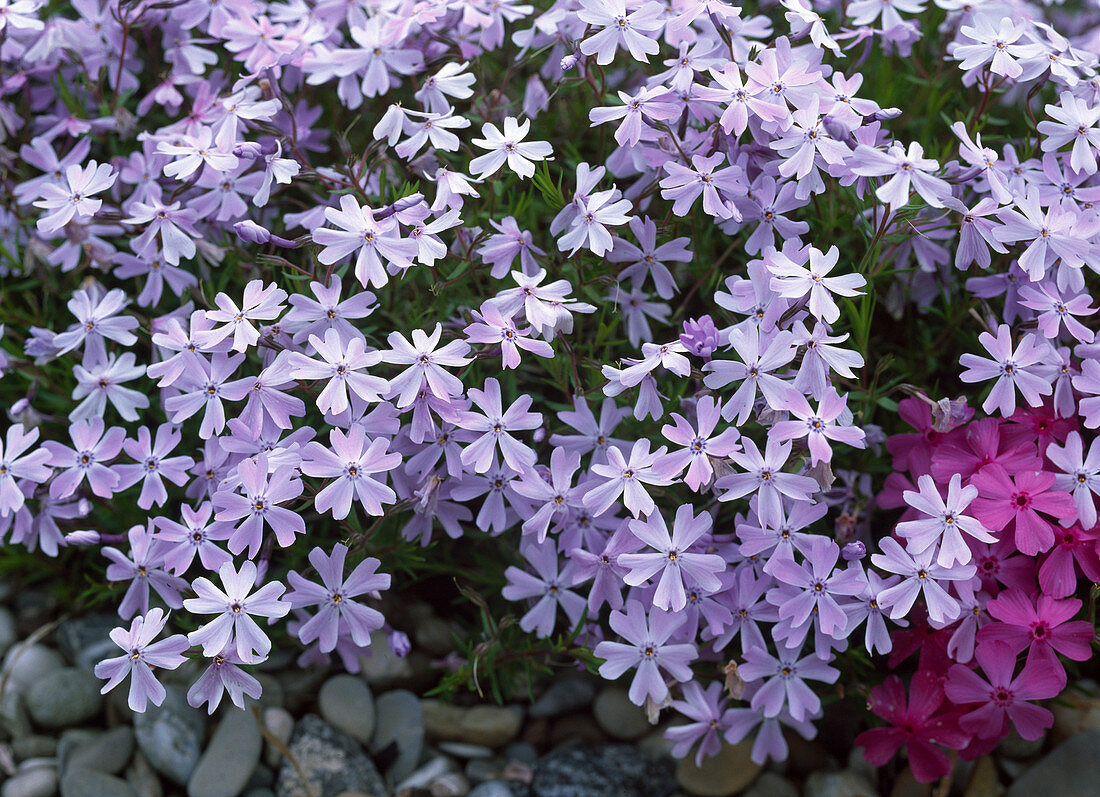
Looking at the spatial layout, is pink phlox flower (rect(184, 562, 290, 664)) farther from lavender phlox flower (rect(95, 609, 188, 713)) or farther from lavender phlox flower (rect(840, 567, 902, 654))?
lavender phlox flower (rect(840, 567, 902, 654))

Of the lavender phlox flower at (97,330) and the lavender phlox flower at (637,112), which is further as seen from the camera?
the lavender phlox flower at (97,330)

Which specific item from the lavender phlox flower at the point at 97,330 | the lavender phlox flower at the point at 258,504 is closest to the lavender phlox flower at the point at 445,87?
the lavender phlox flower at the point at 97,330

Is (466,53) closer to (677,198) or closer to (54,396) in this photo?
(677,198)

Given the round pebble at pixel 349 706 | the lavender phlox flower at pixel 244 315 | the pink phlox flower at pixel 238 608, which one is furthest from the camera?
the round pebble at pixel 349 706

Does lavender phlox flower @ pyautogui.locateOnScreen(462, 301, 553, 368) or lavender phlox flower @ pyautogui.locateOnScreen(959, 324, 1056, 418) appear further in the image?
lavender phlox flower @ pyautogui.locateOnScreen(959, 324, 1056, 418)

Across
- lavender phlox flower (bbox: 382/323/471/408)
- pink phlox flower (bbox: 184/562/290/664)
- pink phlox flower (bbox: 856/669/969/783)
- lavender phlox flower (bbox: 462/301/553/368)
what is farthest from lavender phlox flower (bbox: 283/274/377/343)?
pink phlox flower (bbox: 856/669/969/783)

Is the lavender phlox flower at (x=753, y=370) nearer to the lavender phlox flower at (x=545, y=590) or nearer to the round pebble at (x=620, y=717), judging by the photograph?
the lavender phlox flower at (x=545, y=590)
